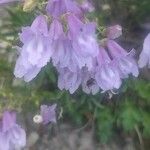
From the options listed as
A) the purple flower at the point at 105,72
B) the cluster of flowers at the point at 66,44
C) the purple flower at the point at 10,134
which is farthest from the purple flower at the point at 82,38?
the purple flower at the point at 10,134

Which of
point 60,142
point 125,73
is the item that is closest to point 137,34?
point 60,142

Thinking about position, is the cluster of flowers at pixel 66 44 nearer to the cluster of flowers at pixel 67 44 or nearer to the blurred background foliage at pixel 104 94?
the cluster of flowers at pixel 67 44

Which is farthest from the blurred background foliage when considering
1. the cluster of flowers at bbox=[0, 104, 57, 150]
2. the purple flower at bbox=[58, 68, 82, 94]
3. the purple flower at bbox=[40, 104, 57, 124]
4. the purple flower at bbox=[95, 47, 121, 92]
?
the purple flower at bbox=[95, 47, 121, 92]

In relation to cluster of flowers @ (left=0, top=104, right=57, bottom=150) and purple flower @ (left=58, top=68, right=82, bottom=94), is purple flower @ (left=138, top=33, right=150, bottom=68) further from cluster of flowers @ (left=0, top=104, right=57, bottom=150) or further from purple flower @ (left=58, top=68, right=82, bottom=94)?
cluster of flowers @ (left=0, top=104, right=57, bottom=150)

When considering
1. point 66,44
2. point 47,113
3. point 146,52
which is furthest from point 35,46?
point 47,113

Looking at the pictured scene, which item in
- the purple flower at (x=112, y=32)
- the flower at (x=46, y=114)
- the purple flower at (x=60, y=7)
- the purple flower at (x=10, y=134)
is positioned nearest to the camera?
the purple flower at (x=60, y=7)
